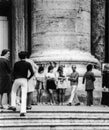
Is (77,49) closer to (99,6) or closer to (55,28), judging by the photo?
(55,28)

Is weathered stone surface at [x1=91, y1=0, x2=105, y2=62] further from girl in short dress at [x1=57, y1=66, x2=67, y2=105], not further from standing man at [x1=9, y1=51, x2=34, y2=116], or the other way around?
standing man at [x1=9, y1=51, x2=34, y2=116]

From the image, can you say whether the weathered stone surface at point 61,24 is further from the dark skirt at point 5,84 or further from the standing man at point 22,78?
the standing man at point 22,78

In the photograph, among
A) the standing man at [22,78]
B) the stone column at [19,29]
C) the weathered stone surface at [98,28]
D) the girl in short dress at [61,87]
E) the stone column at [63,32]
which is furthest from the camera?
the weathered stone surface at [98,28]

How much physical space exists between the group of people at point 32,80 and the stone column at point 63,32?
811mm

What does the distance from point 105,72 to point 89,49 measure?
4263 mm

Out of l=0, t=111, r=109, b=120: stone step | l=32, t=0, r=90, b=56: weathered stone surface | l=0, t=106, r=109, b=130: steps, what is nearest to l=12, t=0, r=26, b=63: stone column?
l=32, t=0, r=90, b=56: weathered stone surface

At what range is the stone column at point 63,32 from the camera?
32.9 m

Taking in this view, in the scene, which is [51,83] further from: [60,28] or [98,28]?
[98,28]

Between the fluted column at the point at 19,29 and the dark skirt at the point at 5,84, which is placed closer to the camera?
the dark skirt at the point at 5,84

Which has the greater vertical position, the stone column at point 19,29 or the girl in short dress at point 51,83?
the stone column at point 19,29

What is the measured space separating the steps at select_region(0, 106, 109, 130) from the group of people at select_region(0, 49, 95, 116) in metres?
0.37

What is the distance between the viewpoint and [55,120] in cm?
2356

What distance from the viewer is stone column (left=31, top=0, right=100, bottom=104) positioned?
108 ft

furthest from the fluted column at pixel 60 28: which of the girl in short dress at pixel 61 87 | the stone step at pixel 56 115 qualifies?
the stone step at pixel 56 115
